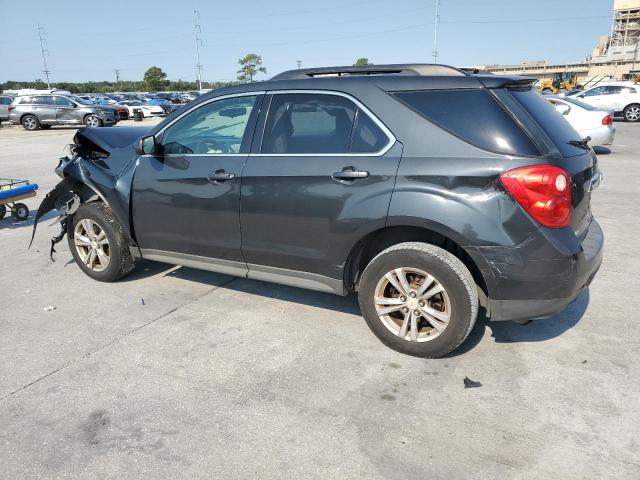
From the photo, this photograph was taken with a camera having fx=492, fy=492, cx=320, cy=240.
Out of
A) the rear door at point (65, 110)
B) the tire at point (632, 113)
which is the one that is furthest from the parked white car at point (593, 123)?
the rear door at point (65, 110)

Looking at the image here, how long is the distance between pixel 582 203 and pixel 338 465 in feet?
7.16

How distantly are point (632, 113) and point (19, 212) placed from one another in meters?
24.9

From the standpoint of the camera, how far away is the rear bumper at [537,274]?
9.37ft

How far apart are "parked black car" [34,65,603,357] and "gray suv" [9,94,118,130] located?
23.6 metres

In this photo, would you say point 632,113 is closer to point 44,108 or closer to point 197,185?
point 197,185

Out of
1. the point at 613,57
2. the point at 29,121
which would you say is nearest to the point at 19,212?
the point at 29,121

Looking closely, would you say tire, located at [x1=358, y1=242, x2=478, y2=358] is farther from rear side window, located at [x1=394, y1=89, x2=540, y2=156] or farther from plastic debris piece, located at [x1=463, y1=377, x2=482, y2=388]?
rear side window, located at [x1=394, y1=89, x2=540, y2=156]

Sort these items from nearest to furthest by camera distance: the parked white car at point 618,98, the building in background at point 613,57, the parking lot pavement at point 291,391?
1. the parking lot pavement at point 291,391
2. the parked white car at point 618,98
3. the building in background at point 613,57

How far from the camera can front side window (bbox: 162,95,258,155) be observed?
3805 millimetres

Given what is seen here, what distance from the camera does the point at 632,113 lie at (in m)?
22.6

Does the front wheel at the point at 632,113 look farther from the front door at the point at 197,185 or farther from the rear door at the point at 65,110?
the rear door at the point at 65,110

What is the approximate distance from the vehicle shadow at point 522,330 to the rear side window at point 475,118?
4.57 feet

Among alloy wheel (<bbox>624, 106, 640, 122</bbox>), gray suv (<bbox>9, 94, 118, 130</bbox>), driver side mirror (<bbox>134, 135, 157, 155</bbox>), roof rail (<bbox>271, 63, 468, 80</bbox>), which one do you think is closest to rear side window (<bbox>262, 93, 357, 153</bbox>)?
roof rail (<bbox>271, 63, 468, 80</bbox>)

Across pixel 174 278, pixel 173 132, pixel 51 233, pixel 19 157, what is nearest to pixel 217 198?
pixel 173 132
